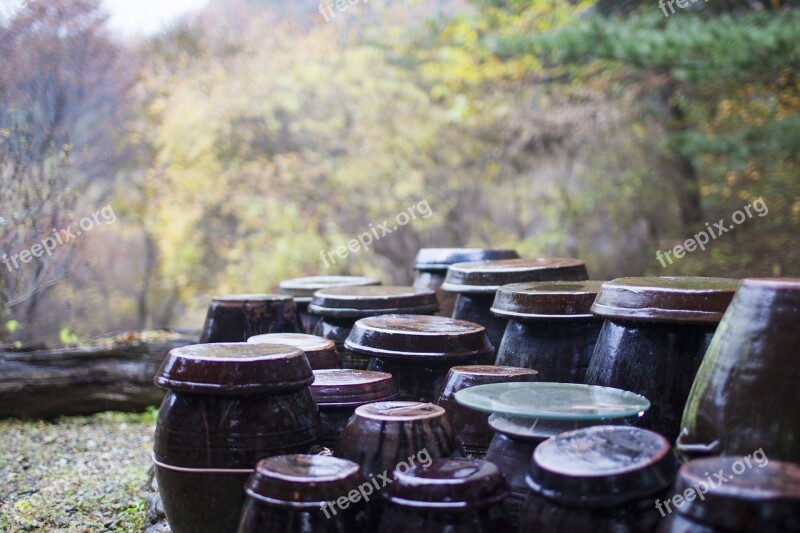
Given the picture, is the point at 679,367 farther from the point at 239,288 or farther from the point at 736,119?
the point at 239,288

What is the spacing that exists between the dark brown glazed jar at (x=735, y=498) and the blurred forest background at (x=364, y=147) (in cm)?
565

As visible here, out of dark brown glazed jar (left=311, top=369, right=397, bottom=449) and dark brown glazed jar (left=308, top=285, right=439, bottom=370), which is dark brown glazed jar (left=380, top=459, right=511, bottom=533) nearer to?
dark brown glazed jar (left=311, top=369, right=397, bottom=449)

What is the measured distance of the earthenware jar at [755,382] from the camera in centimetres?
232

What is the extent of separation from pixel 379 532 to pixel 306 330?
115 inches

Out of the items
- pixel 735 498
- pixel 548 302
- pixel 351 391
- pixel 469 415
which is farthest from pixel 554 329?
pixel 735 498

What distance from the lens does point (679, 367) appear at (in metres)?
3.05

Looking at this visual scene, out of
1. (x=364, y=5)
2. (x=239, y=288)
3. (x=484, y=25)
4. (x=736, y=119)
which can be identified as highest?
(x=364, y=5)

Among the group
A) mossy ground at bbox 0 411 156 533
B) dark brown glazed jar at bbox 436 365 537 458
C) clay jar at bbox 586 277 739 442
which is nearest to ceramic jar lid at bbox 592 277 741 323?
clay jar at bbox 586 277 739 442

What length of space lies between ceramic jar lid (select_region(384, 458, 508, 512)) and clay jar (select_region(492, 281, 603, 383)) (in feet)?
3.85

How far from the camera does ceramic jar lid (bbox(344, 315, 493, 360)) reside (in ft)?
12.1

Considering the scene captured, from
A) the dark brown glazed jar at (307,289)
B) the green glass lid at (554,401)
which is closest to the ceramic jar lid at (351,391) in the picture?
the green glass lid at (554,401)

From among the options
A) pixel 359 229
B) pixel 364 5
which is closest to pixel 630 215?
pixel 359 229

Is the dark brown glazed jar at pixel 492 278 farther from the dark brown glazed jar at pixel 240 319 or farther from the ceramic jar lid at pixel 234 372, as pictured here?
the ceramic jar lid at pixel 234 372

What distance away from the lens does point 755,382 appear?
7.82ft
